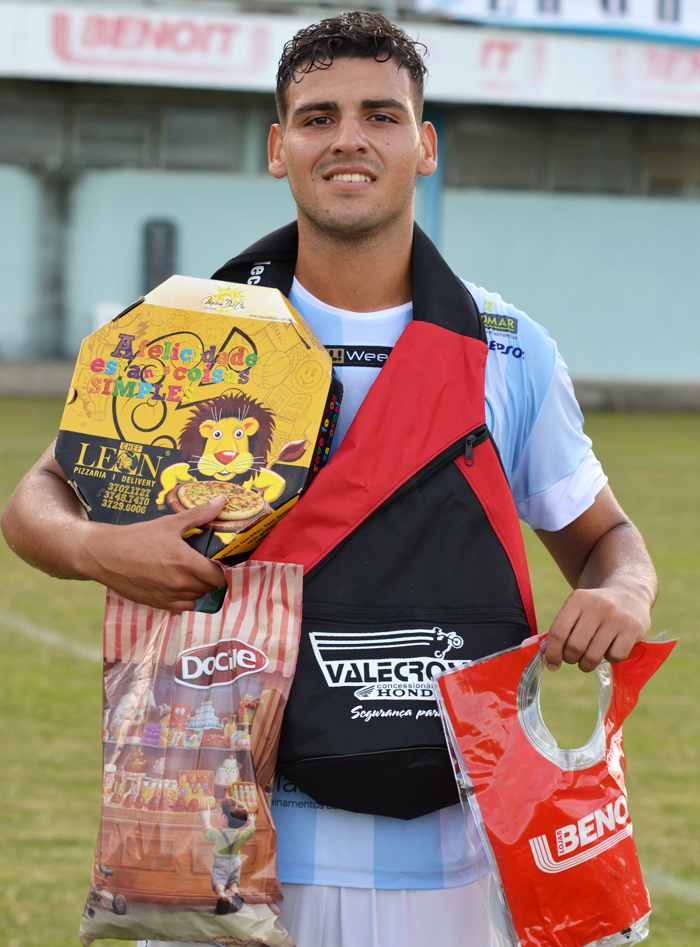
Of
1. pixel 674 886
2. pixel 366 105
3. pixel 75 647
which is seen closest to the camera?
pixel 366 105

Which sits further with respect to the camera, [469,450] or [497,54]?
[497,54]

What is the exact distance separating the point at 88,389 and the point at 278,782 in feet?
2.00

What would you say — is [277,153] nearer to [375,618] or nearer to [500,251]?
[375,618]

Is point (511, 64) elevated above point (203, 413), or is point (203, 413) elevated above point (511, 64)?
point (203, 413)

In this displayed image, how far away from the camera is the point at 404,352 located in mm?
1659

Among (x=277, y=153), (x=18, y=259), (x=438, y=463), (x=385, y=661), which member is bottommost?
(x=18, y=259)

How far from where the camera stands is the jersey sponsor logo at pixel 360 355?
1.77 metres

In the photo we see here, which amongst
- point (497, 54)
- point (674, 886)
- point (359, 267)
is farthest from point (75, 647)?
point (497, 54)

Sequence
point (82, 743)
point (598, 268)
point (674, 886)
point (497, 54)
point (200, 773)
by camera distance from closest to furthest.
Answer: point (200, 773)
point (674, 886)
point (82, 743)
point (497, 54)
point (598, 268)

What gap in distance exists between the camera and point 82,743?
4.33 m

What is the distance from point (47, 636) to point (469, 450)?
14.8 feet

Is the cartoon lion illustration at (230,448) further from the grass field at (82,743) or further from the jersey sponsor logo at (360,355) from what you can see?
the grass field at (82,743)

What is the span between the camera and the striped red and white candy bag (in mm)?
1502

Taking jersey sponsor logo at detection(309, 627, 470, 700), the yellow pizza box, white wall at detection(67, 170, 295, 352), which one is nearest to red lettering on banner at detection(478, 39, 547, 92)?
white wall at detection(67, 170, 295, 352)
